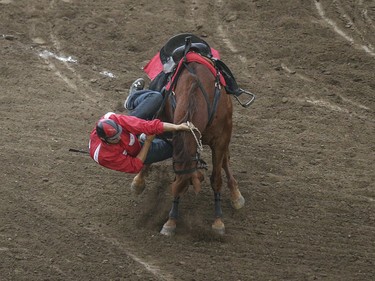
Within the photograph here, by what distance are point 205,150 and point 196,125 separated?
2593 mm

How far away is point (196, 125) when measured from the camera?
7.50 m

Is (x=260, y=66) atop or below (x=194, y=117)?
below

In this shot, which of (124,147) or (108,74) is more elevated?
(124,147)

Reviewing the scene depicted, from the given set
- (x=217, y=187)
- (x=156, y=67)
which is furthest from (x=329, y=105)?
(x=217, y=187)

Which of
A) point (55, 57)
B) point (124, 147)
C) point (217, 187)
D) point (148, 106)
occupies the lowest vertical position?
point (55, 57)

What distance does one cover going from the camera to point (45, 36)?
42.3 feet

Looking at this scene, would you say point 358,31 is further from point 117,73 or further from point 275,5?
point 117,73

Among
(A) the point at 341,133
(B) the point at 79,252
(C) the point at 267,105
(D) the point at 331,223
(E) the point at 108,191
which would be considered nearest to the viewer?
(B) the point at 79,252

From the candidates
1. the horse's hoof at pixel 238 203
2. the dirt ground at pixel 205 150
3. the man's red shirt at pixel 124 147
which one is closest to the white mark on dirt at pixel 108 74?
the dirt ground at pixel 205 150

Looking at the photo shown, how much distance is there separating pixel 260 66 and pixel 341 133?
2.24 metres

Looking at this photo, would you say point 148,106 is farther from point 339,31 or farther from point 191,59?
point 339,31

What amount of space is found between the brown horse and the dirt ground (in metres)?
0.64

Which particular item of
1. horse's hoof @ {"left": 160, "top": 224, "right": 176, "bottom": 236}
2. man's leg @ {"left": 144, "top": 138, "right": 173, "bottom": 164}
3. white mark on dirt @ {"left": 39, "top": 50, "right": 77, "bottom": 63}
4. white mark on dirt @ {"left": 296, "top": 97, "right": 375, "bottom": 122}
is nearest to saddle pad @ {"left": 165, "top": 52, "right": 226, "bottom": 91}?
man's leg @ {"left": 144, "top": 138, "right": 173, "bottom": 164}

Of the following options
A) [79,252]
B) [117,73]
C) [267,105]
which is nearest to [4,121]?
[117,73]
